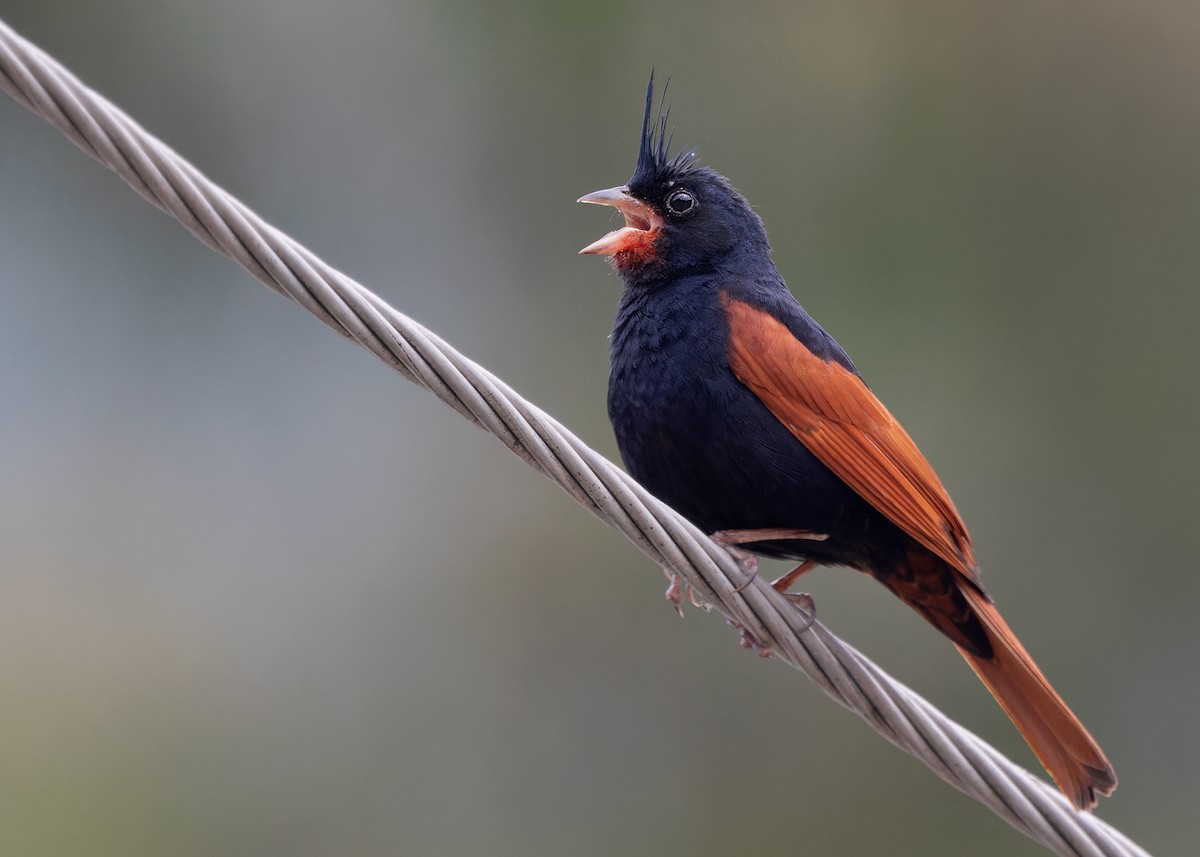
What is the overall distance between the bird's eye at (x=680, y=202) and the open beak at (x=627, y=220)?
2.6 inches

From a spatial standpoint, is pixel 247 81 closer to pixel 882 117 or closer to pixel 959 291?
pixel 882 117

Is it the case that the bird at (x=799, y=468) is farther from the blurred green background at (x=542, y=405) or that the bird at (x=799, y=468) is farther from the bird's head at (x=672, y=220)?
the blurred green background at (x=542, y=405)

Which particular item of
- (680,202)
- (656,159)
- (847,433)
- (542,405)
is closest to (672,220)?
(680,202)

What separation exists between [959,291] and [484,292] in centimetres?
340

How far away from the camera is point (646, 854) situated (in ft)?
25.5

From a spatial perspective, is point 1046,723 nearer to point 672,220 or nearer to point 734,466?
point 734,466

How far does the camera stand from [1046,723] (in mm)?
3523

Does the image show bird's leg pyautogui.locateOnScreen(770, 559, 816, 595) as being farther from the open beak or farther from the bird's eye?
the bird's eye

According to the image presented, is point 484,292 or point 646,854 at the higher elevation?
point 484,292

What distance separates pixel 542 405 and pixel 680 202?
435 cm

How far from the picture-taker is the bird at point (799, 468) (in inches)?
140

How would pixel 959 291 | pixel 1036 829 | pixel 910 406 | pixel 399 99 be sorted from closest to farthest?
pixel 1036 829 → pixel 910 406 → pixel 959 291 → pixel 399 99

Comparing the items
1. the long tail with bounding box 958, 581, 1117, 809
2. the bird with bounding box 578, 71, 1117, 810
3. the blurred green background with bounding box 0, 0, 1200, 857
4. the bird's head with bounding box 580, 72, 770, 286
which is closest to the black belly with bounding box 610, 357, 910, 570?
the bird with bounding box 578, 71, 1117, 810

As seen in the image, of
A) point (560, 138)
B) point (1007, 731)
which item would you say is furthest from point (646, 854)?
point (560, 138)
